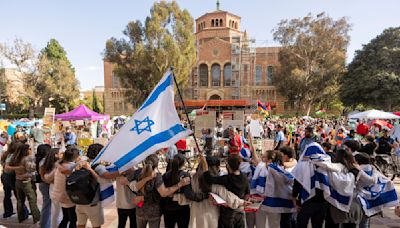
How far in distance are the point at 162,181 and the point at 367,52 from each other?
33.7 meters

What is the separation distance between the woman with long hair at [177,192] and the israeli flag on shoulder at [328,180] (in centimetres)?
126

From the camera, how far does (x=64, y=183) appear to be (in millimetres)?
4125

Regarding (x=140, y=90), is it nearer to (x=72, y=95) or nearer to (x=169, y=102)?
(x=72, y=95)

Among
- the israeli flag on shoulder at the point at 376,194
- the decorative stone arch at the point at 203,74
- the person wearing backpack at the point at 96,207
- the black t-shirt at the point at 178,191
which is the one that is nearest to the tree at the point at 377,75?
the decorative stone arch at the point at 203,74

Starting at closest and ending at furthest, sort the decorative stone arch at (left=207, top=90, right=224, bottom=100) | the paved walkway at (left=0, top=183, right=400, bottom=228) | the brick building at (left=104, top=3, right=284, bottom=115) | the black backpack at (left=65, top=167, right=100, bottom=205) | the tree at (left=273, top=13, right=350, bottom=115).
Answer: the black backpack at (left=65, top=167, right=100, bottom=205) < the paved walkway at (left=0, top=183, right=400, bottom=228) < the tree at (left=273, top=13, right=350, bottom=115) < the brick building at (left=104, top=3, right=284, bottom=115) < the decorative stone arch at (left=207, top=90, right=224, bottom=100)

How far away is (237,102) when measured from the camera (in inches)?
1597

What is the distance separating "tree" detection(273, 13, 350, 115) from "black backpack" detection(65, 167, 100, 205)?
36105 mm

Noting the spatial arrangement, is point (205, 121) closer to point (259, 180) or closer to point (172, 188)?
point (259, 180)

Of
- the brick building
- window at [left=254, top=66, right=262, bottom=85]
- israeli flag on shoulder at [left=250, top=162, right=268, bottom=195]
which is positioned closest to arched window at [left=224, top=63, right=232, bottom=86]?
the brick building

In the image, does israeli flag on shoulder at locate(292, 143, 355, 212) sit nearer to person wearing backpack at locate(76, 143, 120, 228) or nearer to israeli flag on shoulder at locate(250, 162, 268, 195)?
israeli flag on shoulder at locate(250, 162, 268, 195)

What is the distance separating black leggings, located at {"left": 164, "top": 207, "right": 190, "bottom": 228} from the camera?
381cm

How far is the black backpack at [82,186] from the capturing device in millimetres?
3721

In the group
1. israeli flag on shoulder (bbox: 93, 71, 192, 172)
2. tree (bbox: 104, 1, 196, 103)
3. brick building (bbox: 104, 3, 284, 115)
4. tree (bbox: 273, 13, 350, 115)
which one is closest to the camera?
israeli flag on shoulder (bbox: 93, 71, 192, 172)

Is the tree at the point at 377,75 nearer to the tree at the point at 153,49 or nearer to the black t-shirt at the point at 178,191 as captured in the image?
the tree at the point at 153,49
